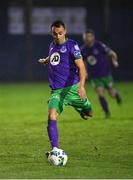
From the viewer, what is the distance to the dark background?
40406 millimetres

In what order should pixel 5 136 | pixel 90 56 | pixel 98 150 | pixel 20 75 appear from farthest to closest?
pixel 20 75 → pixel 90 56 → pixel 5 136 → pixel 98 150

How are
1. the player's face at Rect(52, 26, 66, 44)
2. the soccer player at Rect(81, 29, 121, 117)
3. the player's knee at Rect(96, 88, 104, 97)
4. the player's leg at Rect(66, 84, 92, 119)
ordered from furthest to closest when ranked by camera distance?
the soccer player at Rect(81, 29, 121, 117), the player's knee at Rect(96, 88, 104, 97), the player's leg at Rect(66, 84, 92, 119), the player's face at Rect(52, 26, 66, 44)

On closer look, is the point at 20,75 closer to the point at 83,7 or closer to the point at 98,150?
the point at 83,7

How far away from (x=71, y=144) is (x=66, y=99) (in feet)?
5.91

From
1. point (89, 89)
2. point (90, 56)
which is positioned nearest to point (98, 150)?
point (90, 56)

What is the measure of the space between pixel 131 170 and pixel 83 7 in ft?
107

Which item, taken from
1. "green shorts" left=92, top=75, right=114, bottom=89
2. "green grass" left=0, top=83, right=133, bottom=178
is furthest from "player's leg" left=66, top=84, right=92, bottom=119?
"green shorts" left=92, top=75, right=114, bottom=89

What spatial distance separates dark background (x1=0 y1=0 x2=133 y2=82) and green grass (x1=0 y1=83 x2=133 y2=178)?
58.6 feet

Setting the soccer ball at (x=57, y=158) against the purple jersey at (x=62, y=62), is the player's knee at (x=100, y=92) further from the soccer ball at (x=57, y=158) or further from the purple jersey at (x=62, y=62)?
the soccer ball at (x=57, y=158)

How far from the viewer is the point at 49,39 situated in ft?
135

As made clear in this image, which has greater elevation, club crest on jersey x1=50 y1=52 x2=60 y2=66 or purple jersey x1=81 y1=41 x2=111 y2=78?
club crest on jersey x1=50 y1=52 x2=60 y2=66

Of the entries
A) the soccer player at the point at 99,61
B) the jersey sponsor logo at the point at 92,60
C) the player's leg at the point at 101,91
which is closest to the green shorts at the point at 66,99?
the player's leg at the point at 101,91

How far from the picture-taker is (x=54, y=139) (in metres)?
10.7

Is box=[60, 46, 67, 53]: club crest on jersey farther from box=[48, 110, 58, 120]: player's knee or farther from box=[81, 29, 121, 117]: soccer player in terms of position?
box=[81, 29, 121, 117]: soccer player
